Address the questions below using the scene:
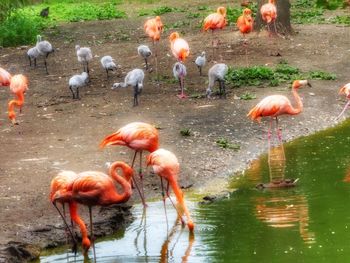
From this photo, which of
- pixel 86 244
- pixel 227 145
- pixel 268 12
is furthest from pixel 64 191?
pixel 268 12

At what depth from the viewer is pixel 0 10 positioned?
1936 centimetres

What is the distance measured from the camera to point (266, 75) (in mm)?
14523

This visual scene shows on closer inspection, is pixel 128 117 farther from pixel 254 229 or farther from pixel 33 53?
pixel 254 229

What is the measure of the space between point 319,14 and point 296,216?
1335 centimetres

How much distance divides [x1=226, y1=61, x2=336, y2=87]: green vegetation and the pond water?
4474mm

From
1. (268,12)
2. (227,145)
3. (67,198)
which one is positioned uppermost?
(67,198)

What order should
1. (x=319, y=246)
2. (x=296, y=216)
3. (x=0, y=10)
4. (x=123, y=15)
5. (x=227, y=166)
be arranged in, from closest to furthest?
(x=319, y=246), (x=296, y=216), (x=227, y=166), (x=0, y=10), (x=123, y=15)

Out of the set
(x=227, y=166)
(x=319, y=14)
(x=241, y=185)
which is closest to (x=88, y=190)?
(x=241, y=185)

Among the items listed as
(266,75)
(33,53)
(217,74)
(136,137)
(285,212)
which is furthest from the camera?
(33,53)

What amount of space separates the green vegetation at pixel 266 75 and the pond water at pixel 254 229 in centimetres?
447

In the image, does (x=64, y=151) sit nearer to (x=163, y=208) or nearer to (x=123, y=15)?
(x=163, y=208)

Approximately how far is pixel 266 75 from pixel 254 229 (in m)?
6.92

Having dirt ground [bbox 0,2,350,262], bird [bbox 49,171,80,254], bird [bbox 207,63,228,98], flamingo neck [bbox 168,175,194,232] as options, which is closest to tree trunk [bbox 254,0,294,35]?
dirt ground [bbox 0,2,350,262]

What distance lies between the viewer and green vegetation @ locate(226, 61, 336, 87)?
14315 mm
